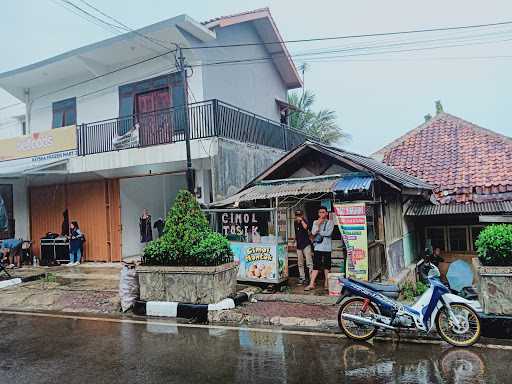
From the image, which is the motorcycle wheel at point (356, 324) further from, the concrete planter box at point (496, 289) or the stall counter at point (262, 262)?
the stall counter at point (262, 262)

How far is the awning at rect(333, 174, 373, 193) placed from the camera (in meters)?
8.60

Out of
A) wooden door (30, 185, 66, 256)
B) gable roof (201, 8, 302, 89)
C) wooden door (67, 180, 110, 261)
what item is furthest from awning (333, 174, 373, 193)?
wooden door (30, 185, 66, 256)

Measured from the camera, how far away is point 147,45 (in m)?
13.4

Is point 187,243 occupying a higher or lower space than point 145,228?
lower

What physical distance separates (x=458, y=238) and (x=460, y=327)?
30.7 ft

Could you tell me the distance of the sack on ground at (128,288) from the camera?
811 centimetres

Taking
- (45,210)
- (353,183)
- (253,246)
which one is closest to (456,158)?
(353,183)

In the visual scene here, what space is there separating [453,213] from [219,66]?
896 cm

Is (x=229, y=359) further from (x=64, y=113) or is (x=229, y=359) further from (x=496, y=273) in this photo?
(x=64, y=113)

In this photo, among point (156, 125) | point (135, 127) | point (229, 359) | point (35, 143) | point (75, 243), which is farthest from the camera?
point (35, 143)

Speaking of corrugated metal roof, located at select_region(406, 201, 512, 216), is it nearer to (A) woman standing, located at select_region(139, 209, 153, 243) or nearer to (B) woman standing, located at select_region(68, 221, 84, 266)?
(A) woman standing, located at select_region(139, 209, 153, 243)

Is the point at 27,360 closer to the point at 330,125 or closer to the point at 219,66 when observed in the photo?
the point at 219,66

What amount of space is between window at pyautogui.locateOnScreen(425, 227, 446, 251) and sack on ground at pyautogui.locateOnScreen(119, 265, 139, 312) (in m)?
10.3

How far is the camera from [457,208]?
12.4m
